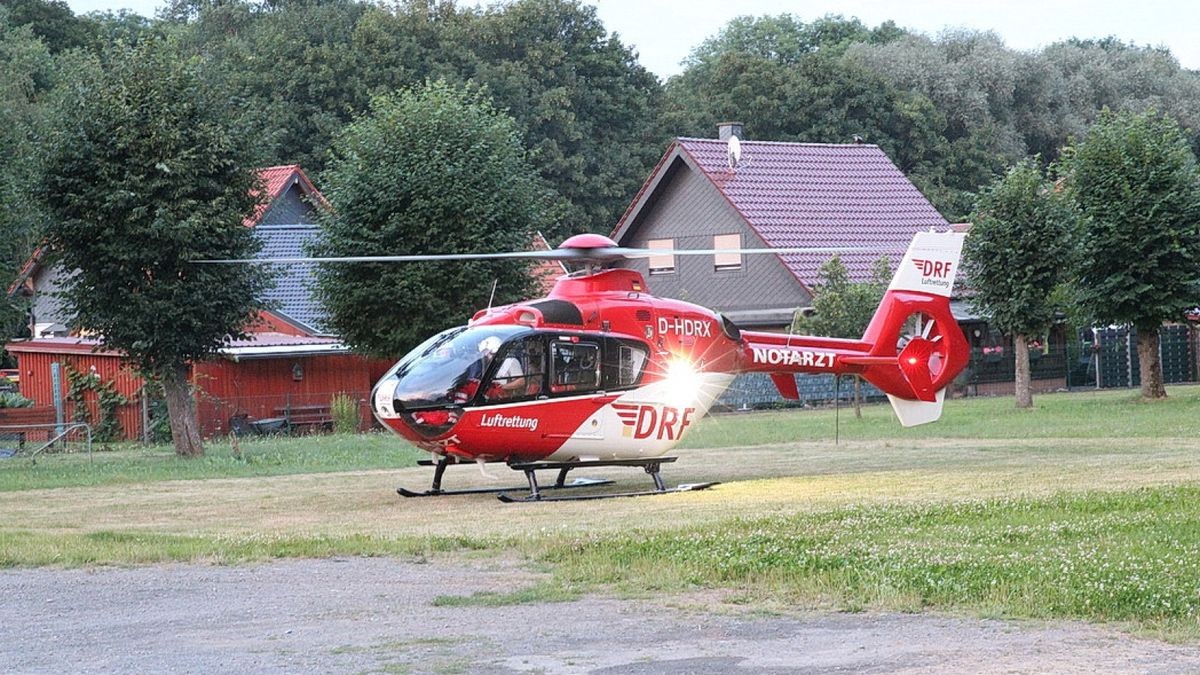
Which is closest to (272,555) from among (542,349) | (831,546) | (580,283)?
(831,546)

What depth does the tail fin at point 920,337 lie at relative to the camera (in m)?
23.3

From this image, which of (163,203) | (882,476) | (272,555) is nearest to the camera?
(272,555)

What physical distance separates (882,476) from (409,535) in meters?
7.80

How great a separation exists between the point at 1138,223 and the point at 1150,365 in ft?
11.3

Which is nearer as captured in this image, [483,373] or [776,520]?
[776,520]

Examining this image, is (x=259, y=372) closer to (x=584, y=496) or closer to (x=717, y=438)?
(x=717, y=438)

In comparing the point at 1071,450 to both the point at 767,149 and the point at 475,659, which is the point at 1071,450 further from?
the point at 767,149

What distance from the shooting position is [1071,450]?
967 inches

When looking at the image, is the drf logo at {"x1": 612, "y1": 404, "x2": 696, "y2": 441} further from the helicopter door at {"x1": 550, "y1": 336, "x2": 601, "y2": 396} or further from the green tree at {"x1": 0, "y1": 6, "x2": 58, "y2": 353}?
the green tree at {"x1": 0, "y1": 6, "x2": 58, "y2": 353}

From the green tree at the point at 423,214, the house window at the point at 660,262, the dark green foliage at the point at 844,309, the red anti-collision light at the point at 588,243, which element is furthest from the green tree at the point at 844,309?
the red anti-collision light at the point at 588,243

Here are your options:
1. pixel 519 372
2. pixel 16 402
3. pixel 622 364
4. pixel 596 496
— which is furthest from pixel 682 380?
pixel 16 402

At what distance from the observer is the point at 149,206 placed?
89.8ft

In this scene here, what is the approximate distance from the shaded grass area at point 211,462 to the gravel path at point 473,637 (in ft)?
41.1

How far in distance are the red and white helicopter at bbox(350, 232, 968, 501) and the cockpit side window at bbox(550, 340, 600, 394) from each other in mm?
17
